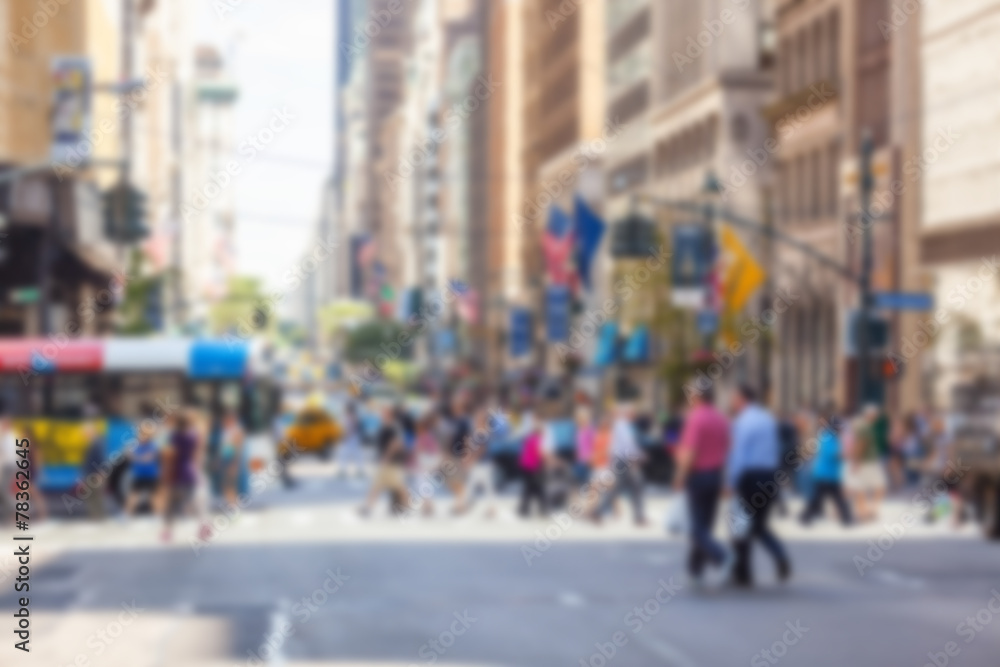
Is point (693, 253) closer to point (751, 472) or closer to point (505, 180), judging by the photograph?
point (751, 472)

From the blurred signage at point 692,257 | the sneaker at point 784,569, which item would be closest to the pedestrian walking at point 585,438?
the sneaker at point 784,569

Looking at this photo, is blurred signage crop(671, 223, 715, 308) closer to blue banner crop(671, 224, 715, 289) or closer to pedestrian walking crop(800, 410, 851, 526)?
blue banner crop(671, 224, 715, 289)

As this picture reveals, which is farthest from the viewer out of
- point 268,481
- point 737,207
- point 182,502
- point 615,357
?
point 615,357

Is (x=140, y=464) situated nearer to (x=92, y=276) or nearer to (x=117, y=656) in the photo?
(x=117, y=656)

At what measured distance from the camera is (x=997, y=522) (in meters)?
24.8

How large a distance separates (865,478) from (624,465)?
3.65 m

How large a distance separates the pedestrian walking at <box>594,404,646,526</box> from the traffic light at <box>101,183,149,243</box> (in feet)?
23.4

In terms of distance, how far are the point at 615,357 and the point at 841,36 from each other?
89.8 ft

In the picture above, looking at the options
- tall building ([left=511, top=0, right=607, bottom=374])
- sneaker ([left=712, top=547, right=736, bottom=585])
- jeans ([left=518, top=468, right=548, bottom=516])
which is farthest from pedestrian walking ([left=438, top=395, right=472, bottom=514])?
tall building ([left=511, top=0, right=607, bottom=374])

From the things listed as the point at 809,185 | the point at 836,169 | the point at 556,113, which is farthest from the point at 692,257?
the point at 556,113

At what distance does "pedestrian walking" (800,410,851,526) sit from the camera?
2752cm

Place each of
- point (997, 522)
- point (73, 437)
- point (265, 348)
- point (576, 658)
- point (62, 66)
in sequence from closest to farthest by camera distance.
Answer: point (576, 658)
point (997, 522)
point (62, 66)
point (73, 437)
point (265, 348)

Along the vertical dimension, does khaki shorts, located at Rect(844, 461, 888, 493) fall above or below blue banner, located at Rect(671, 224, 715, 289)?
below

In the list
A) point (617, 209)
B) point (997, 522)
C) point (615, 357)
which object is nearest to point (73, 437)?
point (997, 522)
